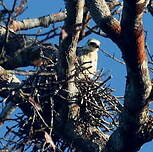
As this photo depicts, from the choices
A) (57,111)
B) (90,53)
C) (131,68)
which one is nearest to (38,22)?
(90,53)

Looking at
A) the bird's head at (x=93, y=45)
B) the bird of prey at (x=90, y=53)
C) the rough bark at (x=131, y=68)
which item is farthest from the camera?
the bird's head at (x=93, y=45)

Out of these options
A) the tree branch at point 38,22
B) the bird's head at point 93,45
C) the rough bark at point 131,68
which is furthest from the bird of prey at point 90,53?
the rough bark at point 131,68

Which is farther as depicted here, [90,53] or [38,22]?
[90,53]

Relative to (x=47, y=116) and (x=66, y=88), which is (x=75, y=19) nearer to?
(x=66, y=88)

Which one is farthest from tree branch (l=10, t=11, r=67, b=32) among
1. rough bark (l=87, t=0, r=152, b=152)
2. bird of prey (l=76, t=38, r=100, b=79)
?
rough bark (l=87, t=0, r=152, b=152)

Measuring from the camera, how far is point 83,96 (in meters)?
5.95

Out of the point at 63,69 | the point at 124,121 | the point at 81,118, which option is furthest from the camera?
the point at 81,118

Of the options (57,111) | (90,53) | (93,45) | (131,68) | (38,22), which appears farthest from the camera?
(93,45)

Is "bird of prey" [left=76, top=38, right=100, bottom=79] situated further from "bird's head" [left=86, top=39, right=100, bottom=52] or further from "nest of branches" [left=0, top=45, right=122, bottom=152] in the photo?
"nest of branches" [left=0, top=45, right=122, bottom=152]

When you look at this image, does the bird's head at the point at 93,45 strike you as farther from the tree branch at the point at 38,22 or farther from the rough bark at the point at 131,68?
the rough bark at the point at 131,68

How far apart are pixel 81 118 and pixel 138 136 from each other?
59.5 inches

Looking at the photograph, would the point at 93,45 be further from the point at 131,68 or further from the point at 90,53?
the point at 131,68

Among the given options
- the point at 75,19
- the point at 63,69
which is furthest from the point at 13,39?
the point at 75,19

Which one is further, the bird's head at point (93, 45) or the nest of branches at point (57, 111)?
the bird's head at point (93, 45)
